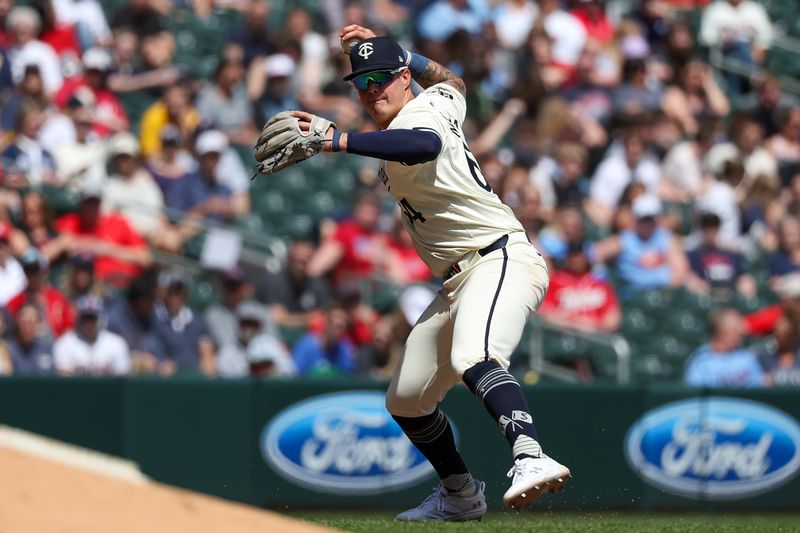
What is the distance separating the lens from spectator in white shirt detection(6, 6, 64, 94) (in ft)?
38.1

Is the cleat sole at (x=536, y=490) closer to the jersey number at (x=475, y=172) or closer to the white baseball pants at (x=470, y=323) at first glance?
the white baseball pants at (x=470, y=323)

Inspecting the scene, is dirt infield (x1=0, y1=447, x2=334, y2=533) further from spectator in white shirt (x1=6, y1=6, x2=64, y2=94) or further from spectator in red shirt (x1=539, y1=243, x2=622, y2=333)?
spectator in white shirt (x1=6, y1=6, x2=64, y2=94)

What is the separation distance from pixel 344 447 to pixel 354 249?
178cm

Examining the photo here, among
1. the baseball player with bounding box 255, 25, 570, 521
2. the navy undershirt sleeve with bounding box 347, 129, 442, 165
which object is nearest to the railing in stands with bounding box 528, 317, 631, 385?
the baseball player with bounding box 255, 25, 570, 521

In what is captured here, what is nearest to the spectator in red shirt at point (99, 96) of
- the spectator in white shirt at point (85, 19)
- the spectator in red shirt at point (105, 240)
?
the spectator in white shirt at point (85, 19)

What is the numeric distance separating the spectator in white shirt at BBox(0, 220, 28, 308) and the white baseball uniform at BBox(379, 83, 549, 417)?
4.53 m

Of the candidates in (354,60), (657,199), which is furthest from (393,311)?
(354,60)

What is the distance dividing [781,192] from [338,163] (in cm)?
436

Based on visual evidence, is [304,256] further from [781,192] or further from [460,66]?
[781,192]

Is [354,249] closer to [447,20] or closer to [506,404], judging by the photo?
[447,20]

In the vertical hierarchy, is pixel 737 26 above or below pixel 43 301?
above

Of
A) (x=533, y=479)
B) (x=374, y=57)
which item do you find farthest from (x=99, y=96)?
(x=533, y=479)

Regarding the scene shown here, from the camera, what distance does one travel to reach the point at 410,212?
5.96 metres

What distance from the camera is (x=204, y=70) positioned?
40.9 ft
